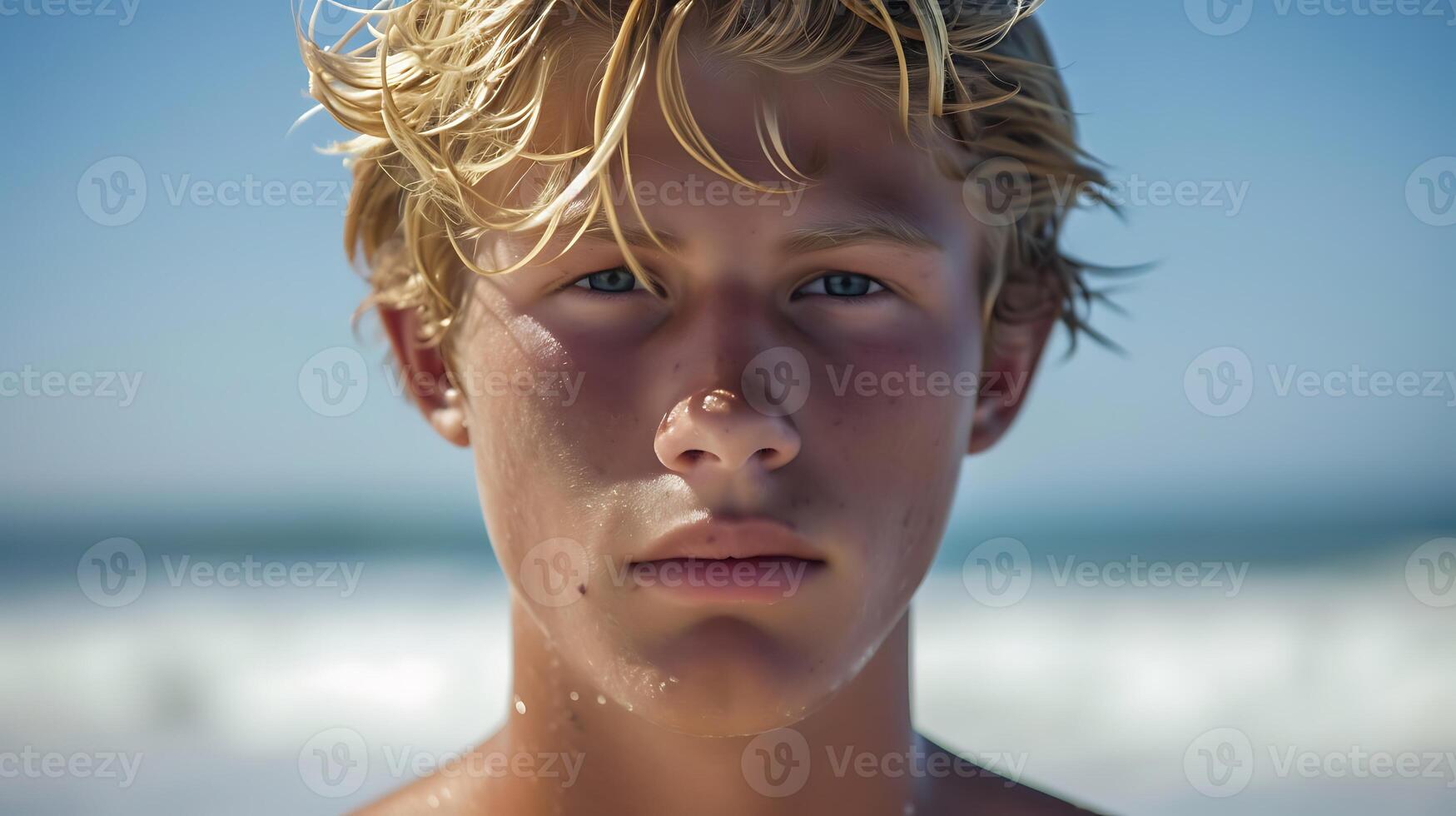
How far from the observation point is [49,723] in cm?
513

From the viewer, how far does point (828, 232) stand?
125 cm

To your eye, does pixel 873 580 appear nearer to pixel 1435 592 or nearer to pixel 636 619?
pixel 636 619

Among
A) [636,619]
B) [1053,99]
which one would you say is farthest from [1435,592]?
[636,619]

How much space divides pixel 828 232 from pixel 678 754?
679 mm

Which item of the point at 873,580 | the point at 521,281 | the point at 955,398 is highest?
the point at 521,281

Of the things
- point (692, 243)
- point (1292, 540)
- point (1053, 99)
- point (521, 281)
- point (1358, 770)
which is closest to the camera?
point (692, 243)

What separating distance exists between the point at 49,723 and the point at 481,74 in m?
5.00

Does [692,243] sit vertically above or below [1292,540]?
above

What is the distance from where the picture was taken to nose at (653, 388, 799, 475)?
1.15 meters
